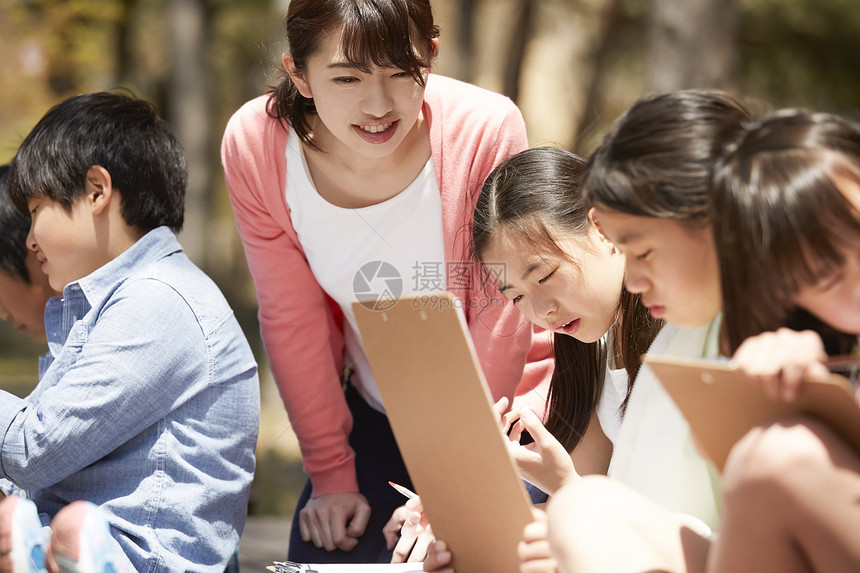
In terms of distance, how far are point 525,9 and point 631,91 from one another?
1835 millimetres

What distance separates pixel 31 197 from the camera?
166cm

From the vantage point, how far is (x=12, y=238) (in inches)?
74.2

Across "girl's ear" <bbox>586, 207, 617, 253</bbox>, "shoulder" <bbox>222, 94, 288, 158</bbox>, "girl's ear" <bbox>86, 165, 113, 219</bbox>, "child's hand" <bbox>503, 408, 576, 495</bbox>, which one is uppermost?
"shoulder" <bbox>222, 94, 288, 158</bbox>

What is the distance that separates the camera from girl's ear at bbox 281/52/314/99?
1686 millimetres

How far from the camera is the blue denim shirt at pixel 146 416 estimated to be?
144cm

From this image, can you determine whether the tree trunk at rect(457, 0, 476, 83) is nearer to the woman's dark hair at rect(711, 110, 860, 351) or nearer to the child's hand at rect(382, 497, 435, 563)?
the child's hand at rect(382, 497, 435, 563)

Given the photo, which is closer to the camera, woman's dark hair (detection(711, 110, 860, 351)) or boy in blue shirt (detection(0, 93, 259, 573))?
woman's dark hair (detection(711, 110, 860, 351))

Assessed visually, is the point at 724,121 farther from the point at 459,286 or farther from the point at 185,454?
the point at 185,454

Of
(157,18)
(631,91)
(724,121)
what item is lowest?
(631,91)

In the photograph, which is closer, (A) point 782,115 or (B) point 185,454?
(A) point 782,115

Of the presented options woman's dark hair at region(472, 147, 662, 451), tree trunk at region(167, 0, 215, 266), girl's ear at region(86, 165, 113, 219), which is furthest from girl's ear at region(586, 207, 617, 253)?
tree trunk at region(167, 0, 215, 266)

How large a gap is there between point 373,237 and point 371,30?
406 mm

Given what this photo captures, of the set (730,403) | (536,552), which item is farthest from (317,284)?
(730,403)

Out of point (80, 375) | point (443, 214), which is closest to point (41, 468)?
point (80, 375)
